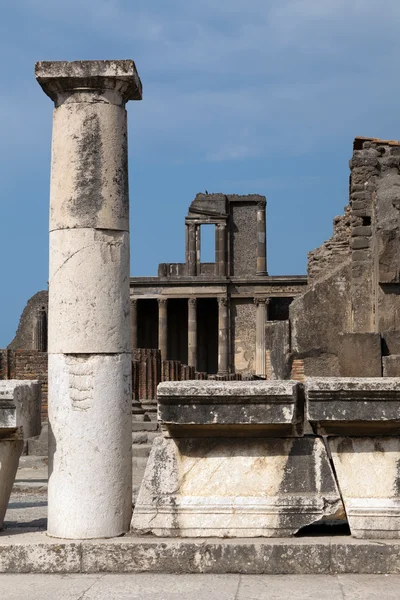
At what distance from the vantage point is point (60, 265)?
16.8ft

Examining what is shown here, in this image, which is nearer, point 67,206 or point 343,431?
point 343,431

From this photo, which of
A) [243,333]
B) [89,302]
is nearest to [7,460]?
[89,302]

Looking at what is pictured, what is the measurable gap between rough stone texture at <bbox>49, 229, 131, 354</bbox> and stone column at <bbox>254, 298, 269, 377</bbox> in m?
40.1

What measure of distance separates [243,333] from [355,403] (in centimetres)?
4251

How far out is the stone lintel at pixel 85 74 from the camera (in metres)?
5.14

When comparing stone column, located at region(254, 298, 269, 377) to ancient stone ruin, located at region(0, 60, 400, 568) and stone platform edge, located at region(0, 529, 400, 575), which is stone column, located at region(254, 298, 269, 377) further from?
stone platform edge, located at region(0, 529, 400, 575)

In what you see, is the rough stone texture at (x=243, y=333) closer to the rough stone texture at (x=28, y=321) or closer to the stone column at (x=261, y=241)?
the stone column at (x=261, y=241)

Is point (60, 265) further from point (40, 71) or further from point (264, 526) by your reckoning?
point (264, 526)

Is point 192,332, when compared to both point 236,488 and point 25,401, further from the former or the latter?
point 236,488

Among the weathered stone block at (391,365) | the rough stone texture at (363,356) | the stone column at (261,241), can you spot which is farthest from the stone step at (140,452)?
the stone column at (261,241)

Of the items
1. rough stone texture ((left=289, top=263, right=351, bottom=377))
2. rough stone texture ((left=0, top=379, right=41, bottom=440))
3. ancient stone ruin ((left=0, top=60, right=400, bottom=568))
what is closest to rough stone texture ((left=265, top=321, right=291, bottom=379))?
rough stone texture ((left=289, top=263, right=351, bottom=377))

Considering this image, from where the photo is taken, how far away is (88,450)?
196 inches

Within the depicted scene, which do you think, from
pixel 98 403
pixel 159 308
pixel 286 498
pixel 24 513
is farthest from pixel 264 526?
pixel 159 308

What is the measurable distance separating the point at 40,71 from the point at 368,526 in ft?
9.63
